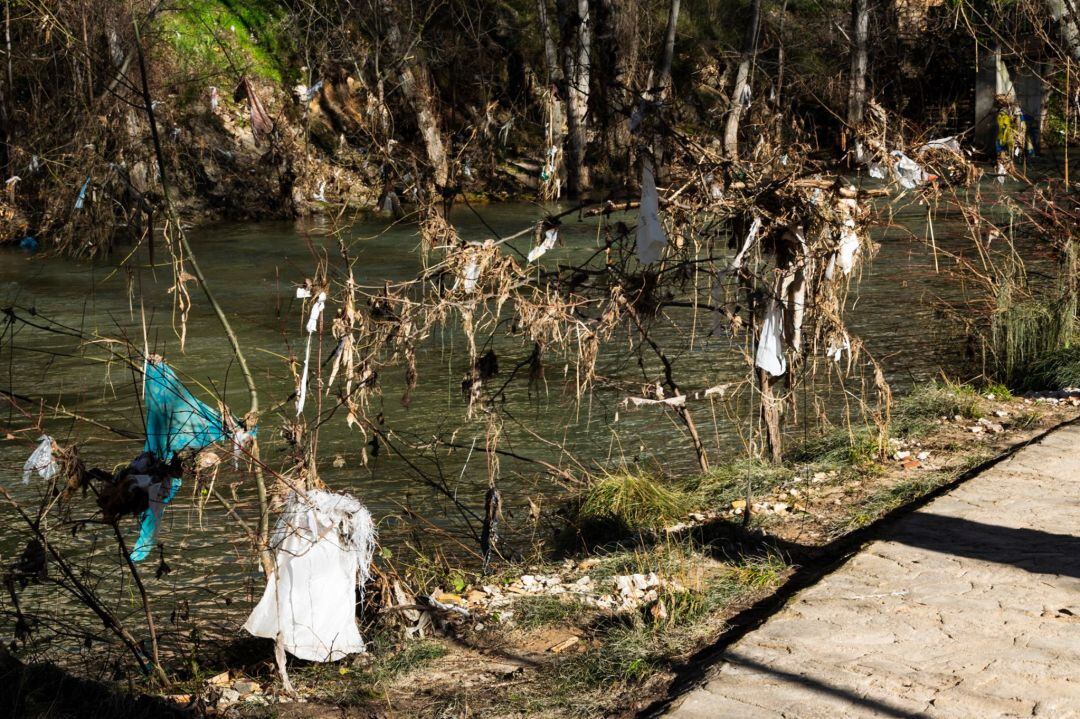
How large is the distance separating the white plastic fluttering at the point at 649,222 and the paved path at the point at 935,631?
153cm

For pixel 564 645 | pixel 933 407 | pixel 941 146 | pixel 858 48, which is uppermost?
pixel 858 48

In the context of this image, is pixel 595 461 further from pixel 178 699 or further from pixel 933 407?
pixel 178 699

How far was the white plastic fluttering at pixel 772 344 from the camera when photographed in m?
5.35


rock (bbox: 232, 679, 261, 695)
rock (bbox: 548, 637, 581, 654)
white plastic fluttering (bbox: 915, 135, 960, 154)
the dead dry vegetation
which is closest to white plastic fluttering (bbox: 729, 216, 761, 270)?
the dead dry vegetation

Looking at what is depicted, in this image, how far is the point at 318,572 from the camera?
4.18 metres

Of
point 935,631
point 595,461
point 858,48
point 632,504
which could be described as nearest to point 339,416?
point 595,461

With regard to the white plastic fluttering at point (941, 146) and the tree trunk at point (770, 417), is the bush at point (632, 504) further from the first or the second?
the white plastic fluttering at point (941, 146)

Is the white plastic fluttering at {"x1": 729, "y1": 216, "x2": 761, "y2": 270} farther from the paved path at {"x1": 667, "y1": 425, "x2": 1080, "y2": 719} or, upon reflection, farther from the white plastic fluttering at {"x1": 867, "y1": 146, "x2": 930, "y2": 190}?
the paved path at {"x1": 667, "y1": 425, "x2": 1080, "y2": 719}

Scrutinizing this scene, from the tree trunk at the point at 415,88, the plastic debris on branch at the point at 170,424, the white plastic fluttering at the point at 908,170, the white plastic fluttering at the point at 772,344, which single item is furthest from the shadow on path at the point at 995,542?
the tree trunk at the point at 415,88

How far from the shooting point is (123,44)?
1784 cm

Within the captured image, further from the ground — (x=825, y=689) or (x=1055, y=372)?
(x=1055, y=372)

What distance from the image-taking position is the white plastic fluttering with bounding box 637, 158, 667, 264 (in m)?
5.04

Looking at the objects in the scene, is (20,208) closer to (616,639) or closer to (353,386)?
(353,386)

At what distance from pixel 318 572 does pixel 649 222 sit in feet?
6.64
